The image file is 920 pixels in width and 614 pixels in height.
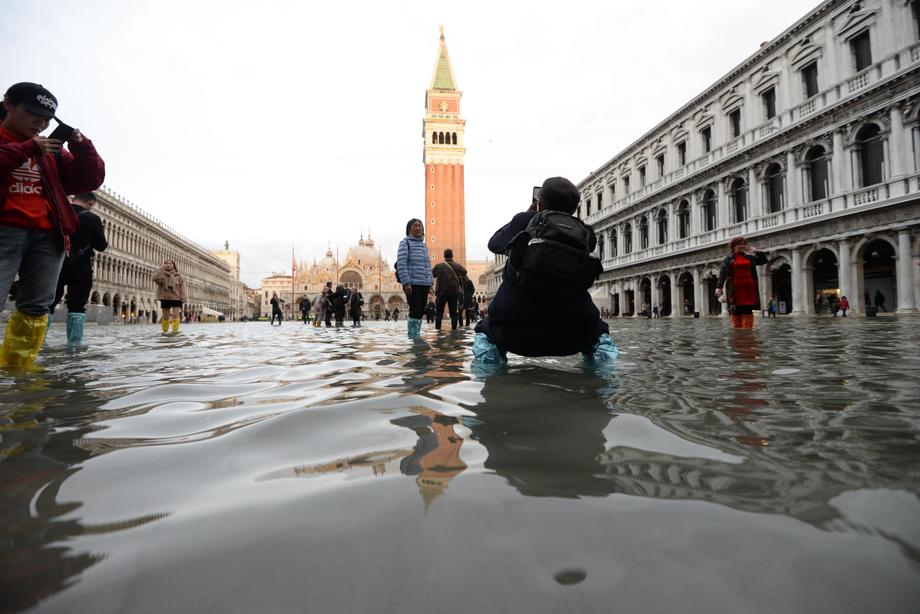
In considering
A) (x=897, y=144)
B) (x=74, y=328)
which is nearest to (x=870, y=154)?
(x=897, y=144)

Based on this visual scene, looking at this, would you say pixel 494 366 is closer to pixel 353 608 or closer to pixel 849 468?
pixel 849 468

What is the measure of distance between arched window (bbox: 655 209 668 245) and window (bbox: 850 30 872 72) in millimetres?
11329

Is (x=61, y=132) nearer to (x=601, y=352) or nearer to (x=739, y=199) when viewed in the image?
(x=601, y=352)

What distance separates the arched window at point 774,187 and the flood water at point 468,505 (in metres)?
23.4

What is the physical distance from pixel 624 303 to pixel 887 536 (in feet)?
112

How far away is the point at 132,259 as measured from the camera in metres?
49.6

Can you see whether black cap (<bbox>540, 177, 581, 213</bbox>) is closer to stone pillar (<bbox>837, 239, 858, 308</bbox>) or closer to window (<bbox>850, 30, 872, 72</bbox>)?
stone pillar (<bbox>837, 239, 858, 308</bbox>)

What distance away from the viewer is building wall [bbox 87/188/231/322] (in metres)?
43.4

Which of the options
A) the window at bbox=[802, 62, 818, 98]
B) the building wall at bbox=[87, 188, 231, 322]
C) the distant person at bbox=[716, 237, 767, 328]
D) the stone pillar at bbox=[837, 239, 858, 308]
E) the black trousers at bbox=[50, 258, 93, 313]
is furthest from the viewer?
the building wall at bbox=[87, 188, 231, 322]

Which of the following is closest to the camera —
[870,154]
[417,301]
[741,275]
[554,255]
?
[554,255]

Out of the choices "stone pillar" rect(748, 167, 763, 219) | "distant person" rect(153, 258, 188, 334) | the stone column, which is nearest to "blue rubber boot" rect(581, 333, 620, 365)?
"distant person" rect(153, 258, 188, 334)

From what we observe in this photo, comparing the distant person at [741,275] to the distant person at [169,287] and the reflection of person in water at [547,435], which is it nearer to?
the reflection of person in water at [547,435]

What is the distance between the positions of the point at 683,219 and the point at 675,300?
4670 mm

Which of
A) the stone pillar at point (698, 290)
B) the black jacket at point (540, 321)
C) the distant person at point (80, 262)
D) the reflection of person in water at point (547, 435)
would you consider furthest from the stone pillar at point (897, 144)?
the distant person at point (80, 262)
